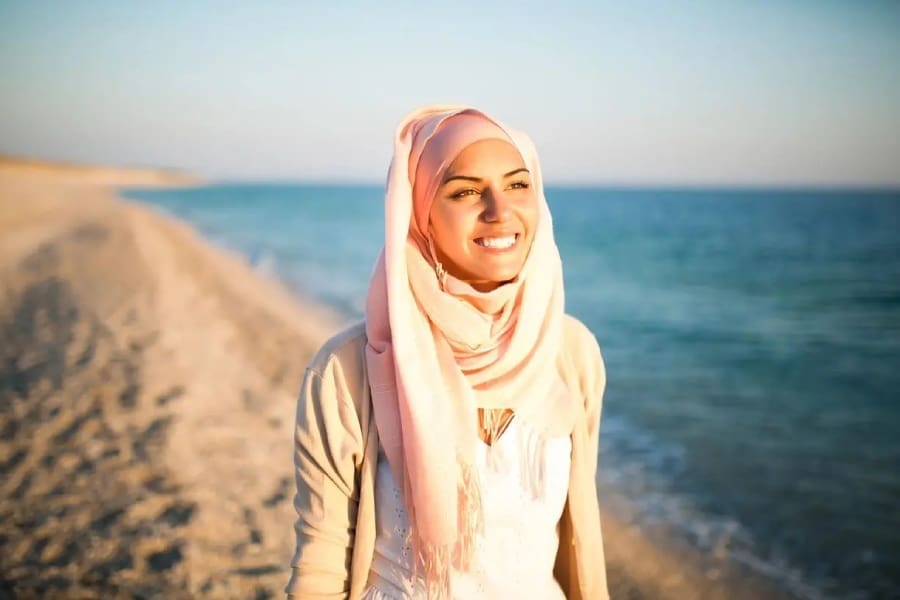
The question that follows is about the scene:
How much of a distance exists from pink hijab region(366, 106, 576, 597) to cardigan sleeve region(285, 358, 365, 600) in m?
0.10

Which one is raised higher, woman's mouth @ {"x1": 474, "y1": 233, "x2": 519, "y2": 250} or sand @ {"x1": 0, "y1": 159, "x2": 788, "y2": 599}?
woman's mouth @ {"x1": 474, "y1": 233, "x2": 519, "y2": 250}

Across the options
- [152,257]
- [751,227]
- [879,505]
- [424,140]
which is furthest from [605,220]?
[424,140]

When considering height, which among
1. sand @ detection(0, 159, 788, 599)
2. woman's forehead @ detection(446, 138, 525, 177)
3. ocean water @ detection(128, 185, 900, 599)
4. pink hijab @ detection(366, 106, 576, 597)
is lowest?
ocean water @ detection(128, 185, 900, 599)

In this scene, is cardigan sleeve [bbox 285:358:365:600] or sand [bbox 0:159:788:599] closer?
cardigan sleeve [bbox 285:358:365:600]

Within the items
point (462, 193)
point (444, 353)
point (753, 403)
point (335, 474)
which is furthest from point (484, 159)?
point (753, 403)

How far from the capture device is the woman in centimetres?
188

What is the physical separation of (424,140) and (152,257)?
55.3 feet

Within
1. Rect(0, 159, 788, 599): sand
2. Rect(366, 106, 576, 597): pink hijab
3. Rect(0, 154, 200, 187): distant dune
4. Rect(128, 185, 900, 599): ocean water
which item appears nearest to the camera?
Rect(366, 106, 576, 597): pink hijab

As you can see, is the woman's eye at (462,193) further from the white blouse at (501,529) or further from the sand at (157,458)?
the sand at (157,458)

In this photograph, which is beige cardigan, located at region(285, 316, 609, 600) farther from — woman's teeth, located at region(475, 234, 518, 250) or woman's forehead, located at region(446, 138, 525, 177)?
woman's forehead, located at region(446, 138, 525, 177)

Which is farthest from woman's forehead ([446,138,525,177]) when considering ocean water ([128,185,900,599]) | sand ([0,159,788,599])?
ocean water ([128,185,900,599])

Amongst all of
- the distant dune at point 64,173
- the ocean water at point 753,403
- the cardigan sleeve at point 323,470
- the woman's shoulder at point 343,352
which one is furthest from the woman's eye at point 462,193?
the distant dune at point 64,173

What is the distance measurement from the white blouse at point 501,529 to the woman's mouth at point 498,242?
482mm

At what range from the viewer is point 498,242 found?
192 centimetres
